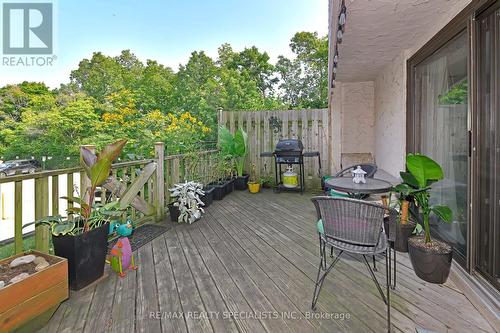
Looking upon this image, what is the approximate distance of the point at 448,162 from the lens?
2.52 metres

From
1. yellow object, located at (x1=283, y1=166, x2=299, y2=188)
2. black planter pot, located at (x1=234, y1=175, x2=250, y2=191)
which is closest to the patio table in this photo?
yellow object, located at (x1=283, y1=166, x2=299, y2=188)

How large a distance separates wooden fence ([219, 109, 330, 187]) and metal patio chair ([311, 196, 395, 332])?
4.40m

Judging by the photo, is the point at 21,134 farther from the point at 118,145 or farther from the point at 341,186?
the point at 341,186

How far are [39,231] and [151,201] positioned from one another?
163 cm

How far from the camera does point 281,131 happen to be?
20.9ft

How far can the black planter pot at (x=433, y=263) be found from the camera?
212cm

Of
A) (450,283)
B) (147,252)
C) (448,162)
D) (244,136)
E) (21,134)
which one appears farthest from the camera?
(21,134)

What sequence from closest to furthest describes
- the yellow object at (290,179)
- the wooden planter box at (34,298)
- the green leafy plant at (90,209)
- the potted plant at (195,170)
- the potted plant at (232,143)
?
1. the wooden planter box at (34,298)
2. the green leafy plant at (90,209)
3. the potted plant at (195,170)
4. the potted plant at (232,143)
5. the yellow object at (290,179)

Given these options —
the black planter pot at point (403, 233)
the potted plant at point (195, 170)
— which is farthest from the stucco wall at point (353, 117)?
the black planter pot at point (403, 233)

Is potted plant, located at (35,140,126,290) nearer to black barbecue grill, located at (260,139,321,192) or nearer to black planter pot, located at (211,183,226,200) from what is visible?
black planter pot, located at (211,183,226,200)

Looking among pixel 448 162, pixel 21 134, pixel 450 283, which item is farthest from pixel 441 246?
pixel 21 134

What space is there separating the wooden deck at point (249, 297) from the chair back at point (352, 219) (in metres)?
0.51

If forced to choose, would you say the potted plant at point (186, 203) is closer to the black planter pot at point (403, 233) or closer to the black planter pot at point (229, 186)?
the black planter pot at point (229, 186)

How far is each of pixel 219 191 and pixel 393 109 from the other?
338 cm
